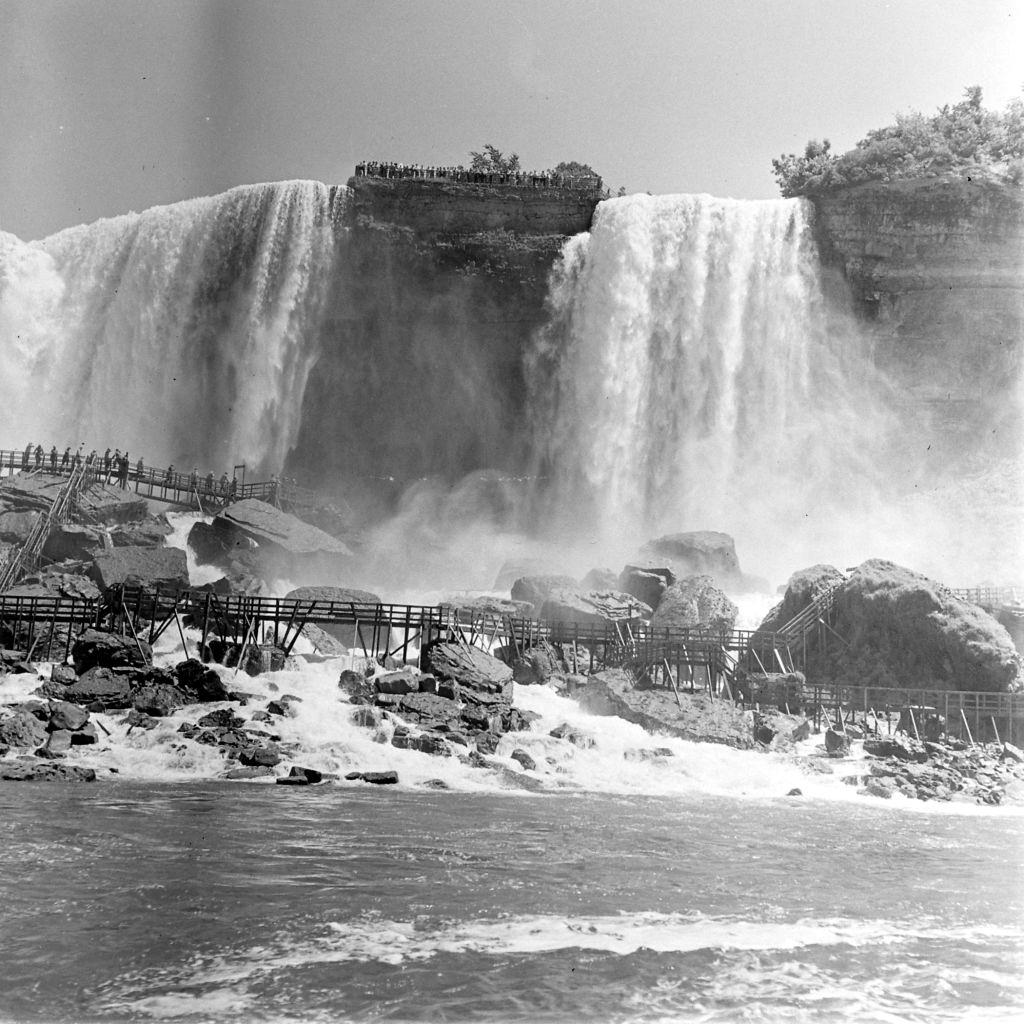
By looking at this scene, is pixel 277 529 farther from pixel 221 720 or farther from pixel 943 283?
pixel 943 283

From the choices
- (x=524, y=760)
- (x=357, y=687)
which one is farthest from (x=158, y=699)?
(x=524, y=760)

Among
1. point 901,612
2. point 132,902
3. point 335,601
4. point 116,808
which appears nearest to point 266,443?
point 335,601

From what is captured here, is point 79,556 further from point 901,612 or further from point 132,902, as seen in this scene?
point 132,902

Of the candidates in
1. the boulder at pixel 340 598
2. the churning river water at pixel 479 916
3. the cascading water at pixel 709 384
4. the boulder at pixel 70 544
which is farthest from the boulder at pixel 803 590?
the boulder at pixel 70 544

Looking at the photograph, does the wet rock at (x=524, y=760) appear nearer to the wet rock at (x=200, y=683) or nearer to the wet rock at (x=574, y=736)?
the wet rock at (x=574, y=736)

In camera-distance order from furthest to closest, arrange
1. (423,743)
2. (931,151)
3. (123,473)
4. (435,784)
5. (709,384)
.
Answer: (931,151)
(709,384)
(123,473)
(423,743)
(435,784)

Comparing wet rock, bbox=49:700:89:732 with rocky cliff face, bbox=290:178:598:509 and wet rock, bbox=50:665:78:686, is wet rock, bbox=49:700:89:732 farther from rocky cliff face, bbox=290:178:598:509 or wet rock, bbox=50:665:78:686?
rocky cliff face, bbox=290:178:598:509
